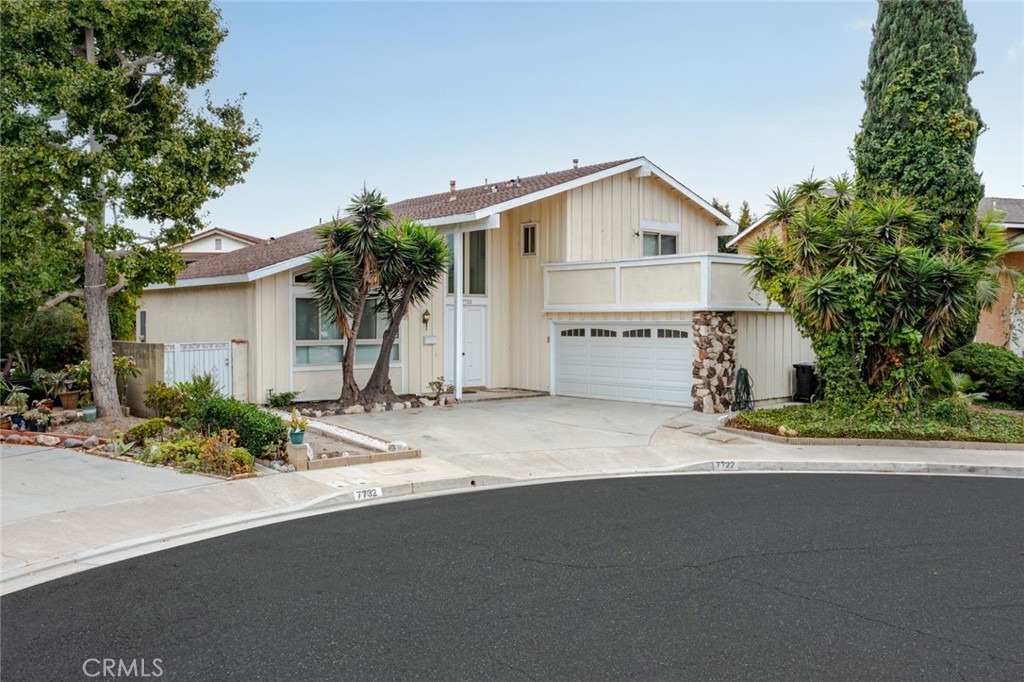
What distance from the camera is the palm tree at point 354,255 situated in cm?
1577

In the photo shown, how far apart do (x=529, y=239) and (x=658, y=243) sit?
3855mm

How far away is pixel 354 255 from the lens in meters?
16.0

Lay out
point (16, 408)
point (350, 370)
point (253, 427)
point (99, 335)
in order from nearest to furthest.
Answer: point (253, 427)
point (99, 335)
point (16, 408)
point (350, 370)

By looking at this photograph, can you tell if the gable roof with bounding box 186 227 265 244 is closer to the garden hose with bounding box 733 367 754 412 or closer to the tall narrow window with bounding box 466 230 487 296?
the tall narrow window with bounding box 466 230 487 296

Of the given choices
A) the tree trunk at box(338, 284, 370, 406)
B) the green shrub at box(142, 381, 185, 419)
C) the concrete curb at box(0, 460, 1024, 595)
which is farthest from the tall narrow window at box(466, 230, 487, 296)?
the concrete curb at box(0, 460, 1024, 595)

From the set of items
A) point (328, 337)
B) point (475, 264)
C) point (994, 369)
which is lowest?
point (994, 369)

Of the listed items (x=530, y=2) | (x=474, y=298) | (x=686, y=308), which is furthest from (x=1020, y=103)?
(x=474, y=298)

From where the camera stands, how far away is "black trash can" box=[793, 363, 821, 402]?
18.6m

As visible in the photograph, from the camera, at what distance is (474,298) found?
20766 mm

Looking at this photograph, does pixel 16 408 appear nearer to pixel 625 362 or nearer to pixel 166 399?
pixel 166 399

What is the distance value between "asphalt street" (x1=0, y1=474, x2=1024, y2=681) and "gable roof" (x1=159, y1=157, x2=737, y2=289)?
9880 millimetres

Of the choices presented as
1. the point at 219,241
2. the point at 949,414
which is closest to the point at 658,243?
the point at 949,414

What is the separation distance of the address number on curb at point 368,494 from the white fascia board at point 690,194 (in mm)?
14173

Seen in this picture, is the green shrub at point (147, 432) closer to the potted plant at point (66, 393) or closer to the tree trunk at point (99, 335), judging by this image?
the tree trunk at point (99, 335)
